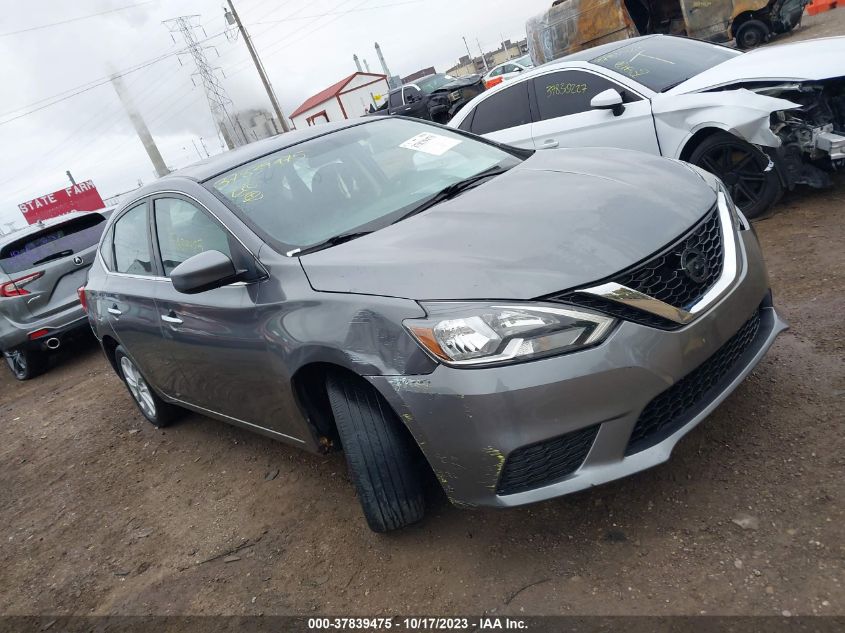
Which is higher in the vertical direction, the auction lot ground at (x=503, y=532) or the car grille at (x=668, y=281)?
the car grille at (x=668, y=281)

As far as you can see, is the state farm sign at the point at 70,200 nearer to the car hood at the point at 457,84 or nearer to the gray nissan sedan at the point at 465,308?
the car hood at the point at 457,84

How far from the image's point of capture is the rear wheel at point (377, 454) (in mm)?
2252

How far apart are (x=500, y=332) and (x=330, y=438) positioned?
3.62ft

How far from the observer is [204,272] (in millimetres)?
2420

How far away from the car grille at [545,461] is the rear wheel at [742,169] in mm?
3335

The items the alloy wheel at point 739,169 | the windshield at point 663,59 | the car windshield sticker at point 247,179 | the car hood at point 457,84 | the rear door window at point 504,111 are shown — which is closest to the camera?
the car windshield sticker at point 247,179

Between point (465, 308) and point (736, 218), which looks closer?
point (465, 308)

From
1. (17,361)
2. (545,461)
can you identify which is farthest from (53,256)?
A: (545,461)

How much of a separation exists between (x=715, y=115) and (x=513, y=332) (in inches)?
134

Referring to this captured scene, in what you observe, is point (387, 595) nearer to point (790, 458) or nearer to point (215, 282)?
point (215, 282)

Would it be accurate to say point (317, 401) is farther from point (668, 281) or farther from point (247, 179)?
point (668, 281)

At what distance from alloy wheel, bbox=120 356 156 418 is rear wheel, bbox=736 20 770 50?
46.8 ft

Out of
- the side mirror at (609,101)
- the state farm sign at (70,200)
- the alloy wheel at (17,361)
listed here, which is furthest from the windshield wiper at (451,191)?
the state farm sign at (70,200)

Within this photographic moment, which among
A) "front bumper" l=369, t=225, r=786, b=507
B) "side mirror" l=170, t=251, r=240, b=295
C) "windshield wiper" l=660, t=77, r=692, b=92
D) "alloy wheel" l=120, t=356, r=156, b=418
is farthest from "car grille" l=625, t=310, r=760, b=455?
"alloy wheel" l=120, t=356, r=156, b=418
